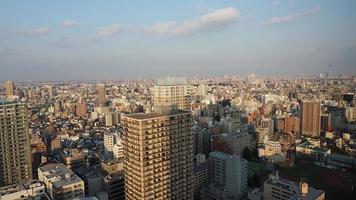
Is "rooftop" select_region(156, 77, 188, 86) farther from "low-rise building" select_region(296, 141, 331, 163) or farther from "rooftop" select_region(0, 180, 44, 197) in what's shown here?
"rooftop" select_region(0, 180, 44, 197)

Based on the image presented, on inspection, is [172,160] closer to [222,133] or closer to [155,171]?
[155,171]

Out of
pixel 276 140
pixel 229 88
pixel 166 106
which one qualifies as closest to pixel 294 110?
pixel 276 140

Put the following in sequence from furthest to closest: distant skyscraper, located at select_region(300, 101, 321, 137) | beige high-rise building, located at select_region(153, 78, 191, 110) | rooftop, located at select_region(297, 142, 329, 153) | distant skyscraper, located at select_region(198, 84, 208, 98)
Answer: distant skyscraper, located at select_region(198, 84, 208, 98), distant skyscraper, located at select_region(300, 101, 321, 137), beige high-rise building, located at select_region(153, 78, 191, 110), rooftop, located at select_region(297, 142, 329, 153)

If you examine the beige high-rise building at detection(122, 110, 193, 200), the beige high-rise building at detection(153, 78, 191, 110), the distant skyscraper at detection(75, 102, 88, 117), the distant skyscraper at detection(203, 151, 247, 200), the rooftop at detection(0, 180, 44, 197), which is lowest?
the distant skyscraper at detection(203, 151, 247, 200)

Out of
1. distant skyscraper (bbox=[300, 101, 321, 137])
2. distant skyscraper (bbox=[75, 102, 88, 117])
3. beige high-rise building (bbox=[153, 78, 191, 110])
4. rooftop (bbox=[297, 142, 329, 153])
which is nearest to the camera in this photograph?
rooftop (bbox=[297, 142, 329, 153])

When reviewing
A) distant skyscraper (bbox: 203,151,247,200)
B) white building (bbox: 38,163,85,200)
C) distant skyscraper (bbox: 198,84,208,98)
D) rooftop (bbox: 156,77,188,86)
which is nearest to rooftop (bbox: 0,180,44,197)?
white building (bbox: 38,163,85,200)

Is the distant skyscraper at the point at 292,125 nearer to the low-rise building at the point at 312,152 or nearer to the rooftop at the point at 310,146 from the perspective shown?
the rooftop at the point at 310,146

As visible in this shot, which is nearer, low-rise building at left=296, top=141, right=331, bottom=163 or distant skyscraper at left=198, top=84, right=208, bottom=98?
low-rise building at left=296, top=141, right=331, bottom=163
